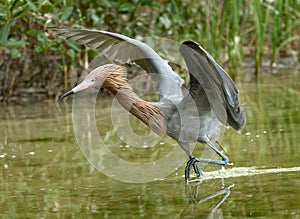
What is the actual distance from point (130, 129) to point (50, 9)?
168cm

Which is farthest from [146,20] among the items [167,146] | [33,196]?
[33,196]

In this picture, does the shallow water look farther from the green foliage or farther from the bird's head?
the green foliage

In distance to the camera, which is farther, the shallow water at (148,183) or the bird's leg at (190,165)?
the bird's leg at (190,165)

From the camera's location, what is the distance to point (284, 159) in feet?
20.1

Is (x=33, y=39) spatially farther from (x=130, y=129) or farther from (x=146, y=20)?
(x=130, y=129)

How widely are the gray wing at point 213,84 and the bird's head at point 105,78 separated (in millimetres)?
642

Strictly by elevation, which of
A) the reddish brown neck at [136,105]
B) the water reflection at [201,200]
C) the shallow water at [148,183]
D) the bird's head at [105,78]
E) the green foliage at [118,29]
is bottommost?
the water reflection at [201,200]

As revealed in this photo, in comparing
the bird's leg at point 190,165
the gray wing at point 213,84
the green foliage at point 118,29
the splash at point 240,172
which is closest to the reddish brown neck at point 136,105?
the bird's leg at point 190,165

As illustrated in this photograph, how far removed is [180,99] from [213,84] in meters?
0.66

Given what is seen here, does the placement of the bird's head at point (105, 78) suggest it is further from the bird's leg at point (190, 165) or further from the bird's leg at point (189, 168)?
the bird's leg at point (189, 168)

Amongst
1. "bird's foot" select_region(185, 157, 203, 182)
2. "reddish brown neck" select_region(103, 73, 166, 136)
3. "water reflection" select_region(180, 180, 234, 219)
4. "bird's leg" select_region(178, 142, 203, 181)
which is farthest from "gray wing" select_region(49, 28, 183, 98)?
"water reflection" select_region(180, 180, 234, 219)

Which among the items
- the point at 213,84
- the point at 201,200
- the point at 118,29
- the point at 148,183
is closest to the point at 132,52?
the point at 213,84

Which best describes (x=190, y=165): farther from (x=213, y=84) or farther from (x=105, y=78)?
(x=105, y=78)

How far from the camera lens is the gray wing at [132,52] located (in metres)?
6.42
